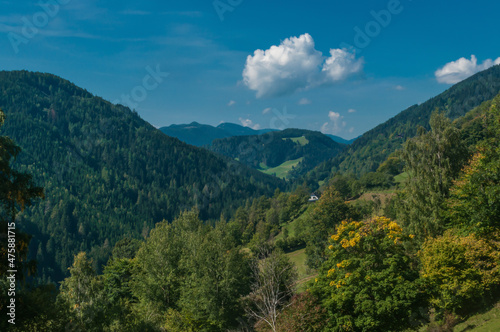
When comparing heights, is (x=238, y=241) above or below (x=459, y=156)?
below

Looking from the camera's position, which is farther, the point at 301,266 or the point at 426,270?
the point at 301,266

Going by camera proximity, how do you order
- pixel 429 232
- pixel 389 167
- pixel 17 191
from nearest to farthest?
pixel 17 191
pixel 429 232
pixel 389 167

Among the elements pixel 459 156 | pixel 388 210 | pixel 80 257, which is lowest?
pixel 388 210

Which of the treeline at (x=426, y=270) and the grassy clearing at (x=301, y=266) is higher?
the treeline at (x=426, y=270)

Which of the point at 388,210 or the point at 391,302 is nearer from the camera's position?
the point at 391,302

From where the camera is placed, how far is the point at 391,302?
75.4ft

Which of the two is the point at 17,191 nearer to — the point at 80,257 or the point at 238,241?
the point at 80,257

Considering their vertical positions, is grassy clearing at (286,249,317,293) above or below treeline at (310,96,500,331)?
below

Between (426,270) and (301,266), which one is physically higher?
(426,270)

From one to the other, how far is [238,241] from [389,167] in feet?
291

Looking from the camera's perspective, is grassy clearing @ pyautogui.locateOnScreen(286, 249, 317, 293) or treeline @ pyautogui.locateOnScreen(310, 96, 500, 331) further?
grassy clearing @ pyautogui.locateOnScreen(286, 249, 317, 293)

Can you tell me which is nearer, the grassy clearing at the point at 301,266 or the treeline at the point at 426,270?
the treeline at the point at 426,270

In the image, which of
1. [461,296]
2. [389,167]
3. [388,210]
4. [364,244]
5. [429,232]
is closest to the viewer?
[461,296]

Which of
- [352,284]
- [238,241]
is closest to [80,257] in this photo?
[352,284]
